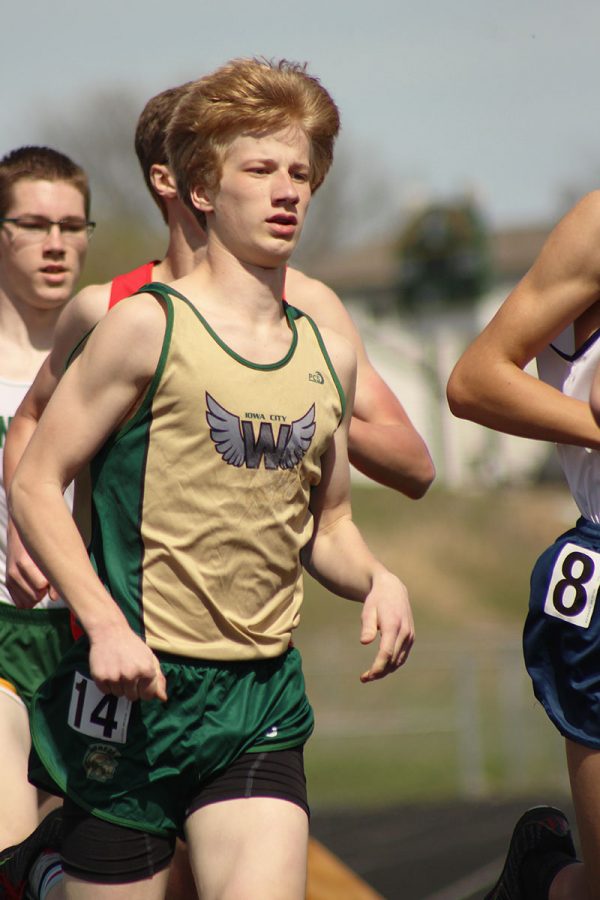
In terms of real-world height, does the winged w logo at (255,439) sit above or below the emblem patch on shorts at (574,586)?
above

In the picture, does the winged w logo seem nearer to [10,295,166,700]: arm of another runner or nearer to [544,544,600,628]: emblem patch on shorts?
[10,295,166,700]: arm of another runner

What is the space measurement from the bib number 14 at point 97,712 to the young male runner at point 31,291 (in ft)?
3.67

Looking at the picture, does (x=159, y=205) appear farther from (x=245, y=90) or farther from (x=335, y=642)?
(x=335, y=642)

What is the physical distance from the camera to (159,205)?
4172 mm

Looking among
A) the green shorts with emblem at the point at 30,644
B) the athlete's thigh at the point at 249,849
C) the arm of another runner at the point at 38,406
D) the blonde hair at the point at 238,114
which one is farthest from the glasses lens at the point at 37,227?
the athlete's thigh at the point at 249,849

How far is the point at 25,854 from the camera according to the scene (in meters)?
3.89

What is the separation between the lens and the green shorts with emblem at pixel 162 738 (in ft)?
10.3

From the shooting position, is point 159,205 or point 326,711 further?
point 326,711

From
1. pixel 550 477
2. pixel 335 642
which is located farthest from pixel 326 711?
pixel 550 477

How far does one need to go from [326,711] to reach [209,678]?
710 inches

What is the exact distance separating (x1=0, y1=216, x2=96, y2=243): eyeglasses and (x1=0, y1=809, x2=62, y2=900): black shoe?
1.78 metres

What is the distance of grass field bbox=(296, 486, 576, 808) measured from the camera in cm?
1636

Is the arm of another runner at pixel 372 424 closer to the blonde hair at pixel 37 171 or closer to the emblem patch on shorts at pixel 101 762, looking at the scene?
the blonde hair at pixel 37 171

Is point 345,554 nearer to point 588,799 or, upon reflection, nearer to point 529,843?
point 588,799
